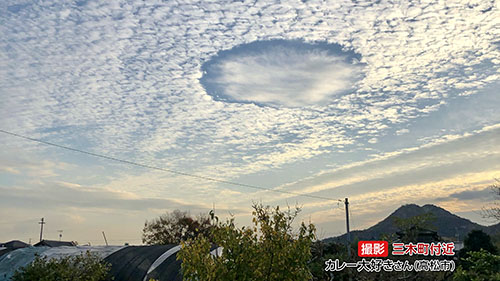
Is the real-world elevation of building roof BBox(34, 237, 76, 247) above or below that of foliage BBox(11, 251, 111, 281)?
above

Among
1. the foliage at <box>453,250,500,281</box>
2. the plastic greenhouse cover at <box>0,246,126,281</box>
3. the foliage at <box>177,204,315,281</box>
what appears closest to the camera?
the foliage at <box>177,204,315,281</box>

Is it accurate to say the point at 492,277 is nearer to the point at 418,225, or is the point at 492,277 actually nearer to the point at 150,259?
the point at 418,225

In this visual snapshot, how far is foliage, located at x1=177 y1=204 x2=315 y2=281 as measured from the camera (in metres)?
10.0

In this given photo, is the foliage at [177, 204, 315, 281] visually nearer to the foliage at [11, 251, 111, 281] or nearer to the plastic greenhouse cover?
the foliage at [11, 251, 111, 281]

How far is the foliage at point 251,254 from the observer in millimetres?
10016

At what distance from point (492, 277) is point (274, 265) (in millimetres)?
7541

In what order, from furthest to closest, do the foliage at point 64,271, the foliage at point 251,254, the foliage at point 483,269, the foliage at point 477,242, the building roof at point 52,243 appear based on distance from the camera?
the building roof at point 52,243 → the foliage at point 477,242 → the foliage at point 64,271 → the foliage at point 483,269 → the foliage at point 251,254

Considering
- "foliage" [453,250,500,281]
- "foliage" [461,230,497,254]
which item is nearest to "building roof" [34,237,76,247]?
"foliage" [461,230,497,254]

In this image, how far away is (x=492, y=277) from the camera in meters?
13.9

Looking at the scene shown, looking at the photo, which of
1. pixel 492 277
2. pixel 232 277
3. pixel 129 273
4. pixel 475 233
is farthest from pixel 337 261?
pixel 475 233

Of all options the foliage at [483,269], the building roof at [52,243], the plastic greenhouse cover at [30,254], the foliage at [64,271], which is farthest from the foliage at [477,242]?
the building roof at [52,243]

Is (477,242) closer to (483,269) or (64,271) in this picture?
(483,269)

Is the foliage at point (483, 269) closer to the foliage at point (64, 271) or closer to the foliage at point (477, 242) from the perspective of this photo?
the foliage at point (64, 271)

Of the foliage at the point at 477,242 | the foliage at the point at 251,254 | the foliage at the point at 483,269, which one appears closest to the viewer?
the foliage at the point at 251,254
